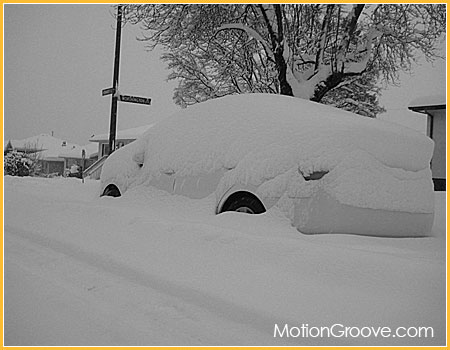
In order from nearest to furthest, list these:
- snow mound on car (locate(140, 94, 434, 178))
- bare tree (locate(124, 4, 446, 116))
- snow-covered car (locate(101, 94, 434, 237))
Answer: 1. snow-covered car (locate(101, 94, 434, 237))
2. snow mound on car (locate(140, 94, 434, 178))
3. bare tree (locate(124, 4, 446, 116))

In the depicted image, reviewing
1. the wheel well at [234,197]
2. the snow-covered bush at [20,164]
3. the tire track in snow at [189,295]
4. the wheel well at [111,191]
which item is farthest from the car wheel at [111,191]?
the snow-covered bush at [20,164]

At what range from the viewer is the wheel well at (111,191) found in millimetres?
5361

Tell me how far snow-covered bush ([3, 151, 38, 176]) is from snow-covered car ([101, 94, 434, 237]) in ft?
20.7

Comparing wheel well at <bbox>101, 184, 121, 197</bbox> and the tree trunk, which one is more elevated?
the tree trunk

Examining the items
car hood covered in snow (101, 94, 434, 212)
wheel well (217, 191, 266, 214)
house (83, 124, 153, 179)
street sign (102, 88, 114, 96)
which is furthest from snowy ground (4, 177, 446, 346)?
house (83, 124, 153, 179)

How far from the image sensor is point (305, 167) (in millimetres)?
3547

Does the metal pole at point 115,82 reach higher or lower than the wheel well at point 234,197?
higher

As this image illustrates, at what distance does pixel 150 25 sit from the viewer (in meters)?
10.5

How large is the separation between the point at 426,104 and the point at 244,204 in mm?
8291

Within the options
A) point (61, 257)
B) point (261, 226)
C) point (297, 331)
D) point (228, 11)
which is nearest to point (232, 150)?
point (261, 226)

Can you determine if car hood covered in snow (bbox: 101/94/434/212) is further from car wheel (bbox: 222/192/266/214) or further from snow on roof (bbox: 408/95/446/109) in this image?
snow on roof (bbox: 408/95/446/109)

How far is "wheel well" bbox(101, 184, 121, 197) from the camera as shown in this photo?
17.6ft

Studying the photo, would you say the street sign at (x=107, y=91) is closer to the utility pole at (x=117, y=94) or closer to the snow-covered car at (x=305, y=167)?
the utility pole at (x=117, y=94)

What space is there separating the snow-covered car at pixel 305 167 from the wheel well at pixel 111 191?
2.34 feet
